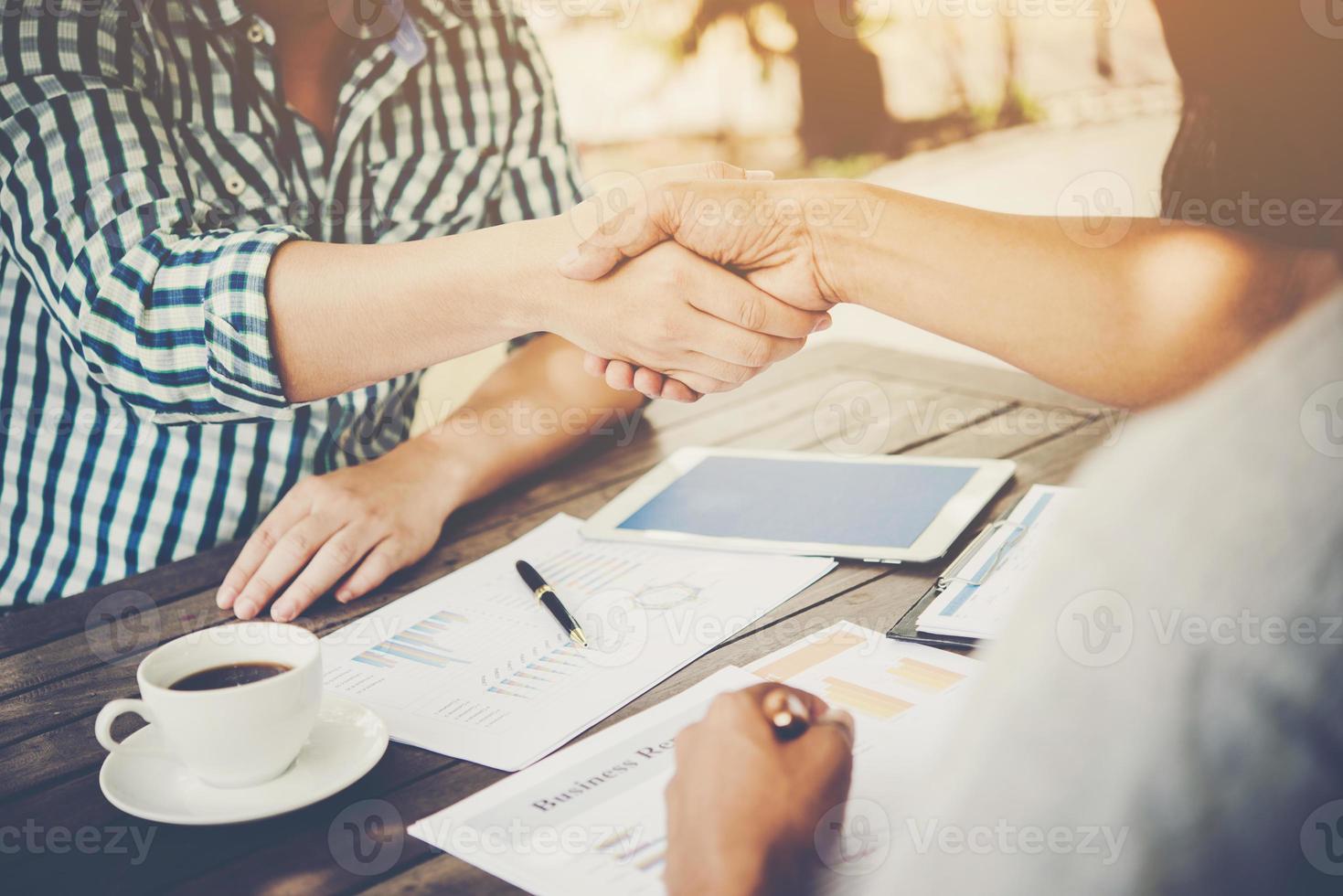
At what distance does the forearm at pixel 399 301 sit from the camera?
1045 mm

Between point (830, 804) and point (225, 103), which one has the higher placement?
point (225, 103)

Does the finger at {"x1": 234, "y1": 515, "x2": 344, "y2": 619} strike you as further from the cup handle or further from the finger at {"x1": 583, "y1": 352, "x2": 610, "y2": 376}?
the finger at {"x1": 583, "y1": 352, "x2": 610, "y2": 376}

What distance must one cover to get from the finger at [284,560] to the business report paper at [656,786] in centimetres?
→ 41

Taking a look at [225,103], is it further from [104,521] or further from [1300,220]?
[1300,220]

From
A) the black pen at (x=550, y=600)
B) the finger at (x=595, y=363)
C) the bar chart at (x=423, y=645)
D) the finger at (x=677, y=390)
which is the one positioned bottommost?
the bar chart at (x=423, y=645)

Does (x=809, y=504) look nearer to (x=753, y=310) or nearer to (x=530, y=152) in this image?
(x=753, y=310)

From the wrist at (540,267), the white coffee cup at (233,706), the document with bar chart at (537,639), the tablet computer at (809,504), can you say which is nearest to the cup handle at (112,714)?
the white coffee cup at (233,706)

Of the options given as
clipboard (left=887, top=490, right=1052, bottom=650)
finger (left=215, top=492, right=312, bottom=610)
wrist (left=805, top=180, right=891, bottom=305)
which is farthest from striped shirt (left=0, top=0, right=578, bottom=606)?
clipboard (left=887, top=490, right=1052, bottom=650)

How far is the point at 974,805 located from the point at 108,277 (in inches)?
39.9

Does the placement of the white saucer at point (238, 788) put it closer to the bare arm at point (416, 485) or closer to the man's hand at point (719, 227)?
the bare arm at point (416, 485)

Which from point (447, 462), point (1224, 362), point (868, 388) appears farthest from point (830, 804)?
point (868, 388)

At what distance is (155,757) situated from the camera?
2.35 feet

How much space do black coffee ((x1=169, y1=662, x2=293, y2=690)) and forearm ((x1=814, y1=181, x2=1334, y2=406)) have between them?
71cm

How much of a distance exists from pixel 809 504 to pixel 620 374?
0.99 feet
